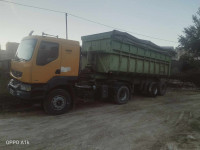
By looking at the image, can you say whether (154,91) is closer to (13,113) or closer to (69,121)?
(69,121)

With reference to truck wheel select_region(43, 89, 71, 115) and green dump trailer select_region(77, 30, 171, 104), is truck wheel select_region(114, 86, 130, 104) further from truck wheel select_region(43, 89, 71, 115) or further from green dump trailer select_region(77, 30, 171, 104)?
truck wheel select_region(43, 89, 71, 115)

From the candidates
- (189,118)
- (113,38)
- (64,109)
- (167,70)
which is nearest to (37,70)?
(64,109)

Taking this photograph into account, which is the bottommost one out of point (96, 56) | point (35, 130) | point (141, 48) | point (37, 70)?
point (35, 130)

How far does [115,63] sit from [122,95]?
1846mm

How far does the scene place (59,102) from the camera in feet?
18.7

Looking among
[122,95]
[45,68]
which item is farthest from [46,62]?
[122,95]

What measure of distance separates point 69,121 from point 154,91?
7029 mm

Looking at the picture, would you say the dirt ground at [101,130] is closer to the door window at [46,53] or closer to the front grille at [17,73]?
the front grille at [17,73]

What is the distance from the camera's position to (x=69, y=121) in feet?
16.5

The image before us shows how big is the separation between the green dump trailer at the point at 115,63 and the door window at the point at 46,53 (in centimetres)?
128

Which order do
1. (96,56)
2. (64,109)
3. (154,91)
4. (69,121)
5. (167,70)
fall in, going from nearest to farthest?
(69,121) → (64,109) → (96,56) → (154,91) → (167,70)

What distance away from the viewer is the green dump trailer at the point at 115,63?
709 centimetres

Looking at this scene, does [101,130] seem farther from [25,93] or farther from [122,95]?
[122,95]
